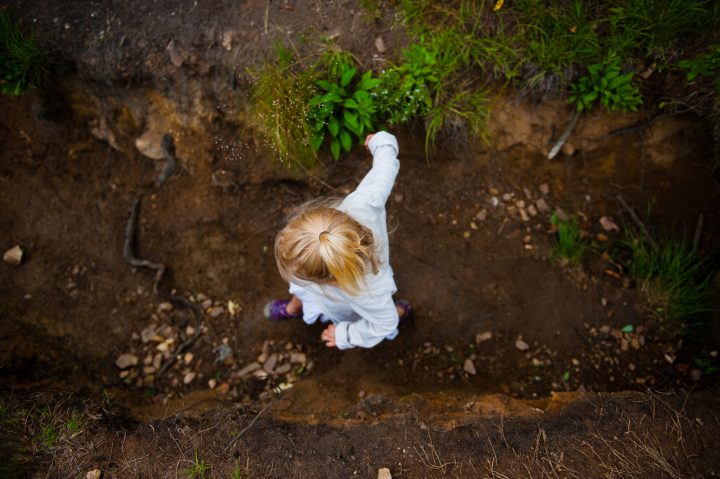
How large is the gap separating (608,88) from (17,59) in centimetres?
441

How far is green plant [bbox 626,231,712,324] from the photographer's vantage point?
3.00 m

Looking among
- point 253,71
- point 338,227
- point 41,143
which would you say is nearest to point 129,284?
point 41,143

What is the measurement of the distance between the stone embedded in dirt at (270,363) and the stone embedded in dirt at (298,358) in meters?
0.13

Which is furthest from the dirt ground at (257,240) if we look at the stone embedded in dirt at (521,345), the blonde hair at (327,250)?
the blonde hair at (327,250)

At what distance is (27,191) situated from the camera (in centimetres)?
348

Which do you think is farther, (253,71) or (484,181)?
(484,181)

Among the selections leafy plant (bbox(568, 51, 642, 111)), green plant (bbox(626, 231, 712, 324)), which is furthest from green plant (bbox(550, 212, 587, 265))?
leafy plant (bbox(568, 51, 642, 111))

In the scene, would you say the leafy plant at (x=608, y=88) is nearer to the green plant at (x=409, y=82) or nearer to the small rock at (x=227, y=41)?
the green plant at (x=409, y=82)

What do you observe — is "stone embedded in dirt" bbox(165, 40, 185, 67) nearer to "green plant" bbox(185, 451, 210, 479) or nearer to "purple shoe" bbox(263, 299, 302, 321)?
"purple shoe" bbox(263, 299, 302, 321)

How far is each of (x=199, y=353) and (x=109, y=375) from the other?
71 cm

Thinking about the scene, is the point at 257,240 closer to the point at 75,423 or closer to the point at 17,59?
the point at 75,423

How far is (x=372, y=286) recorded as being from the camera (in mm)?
2076

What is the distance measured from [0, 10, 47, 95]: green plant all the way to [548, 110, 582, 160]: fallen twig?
4110 mm

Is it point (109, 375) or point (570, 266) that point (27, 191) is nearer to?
point (109, 375)
